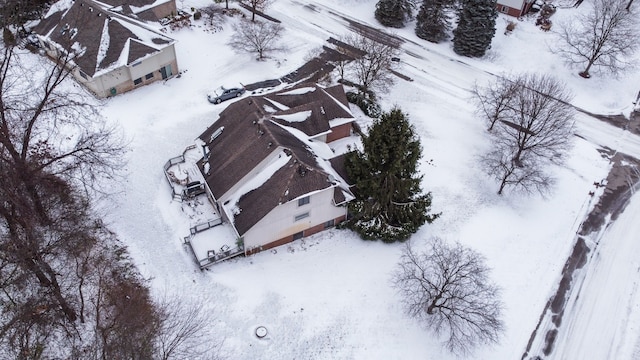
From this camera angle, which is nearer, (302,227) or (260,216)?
(260,216)

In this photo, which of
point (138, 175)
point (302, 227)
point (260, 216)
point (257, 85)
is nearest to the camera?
point (260, 216)

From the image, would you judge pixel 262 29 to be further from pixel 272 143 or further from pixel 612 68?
pixel 612 68

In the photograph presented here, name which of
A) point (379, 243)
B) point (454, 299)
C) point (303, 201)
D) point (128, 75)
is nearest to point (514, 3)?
point (379, 243)

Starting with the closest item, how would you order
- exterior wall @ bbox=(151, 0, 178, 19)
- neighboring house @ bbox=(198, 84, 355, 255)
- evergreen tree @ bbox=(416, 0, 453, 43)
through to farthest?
neighboring house @ bbox=(198, 84, 355, 255), exterior wall @ bbox=(151, 0, 178, 19), evergreen tree @ bbox=(416, 0, 453, 43)

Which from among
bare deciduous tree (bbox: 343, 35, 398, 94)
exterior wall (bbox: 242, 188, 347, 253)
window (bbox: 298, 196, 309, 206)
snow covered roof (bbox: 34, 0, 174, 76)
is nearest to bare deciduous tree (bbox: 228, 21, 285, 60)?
snow covered roof (bbox: 34, 0, 174, 76)

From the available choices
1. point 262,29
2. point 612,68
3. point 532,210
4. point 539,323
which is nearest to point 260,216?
point 539,323

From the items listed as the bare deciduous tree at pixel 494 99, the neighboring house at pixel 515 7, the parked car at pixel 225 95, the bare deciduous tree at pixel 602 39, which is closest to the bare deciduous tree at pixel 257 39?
the parked car at pixel 225 95

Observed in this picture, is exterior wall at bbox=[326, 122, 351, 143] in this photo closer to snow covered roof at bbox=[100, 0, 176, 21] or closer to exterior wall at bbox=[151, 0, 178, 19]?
snow covered roof at bbox=[100, 0, 176, 21]
